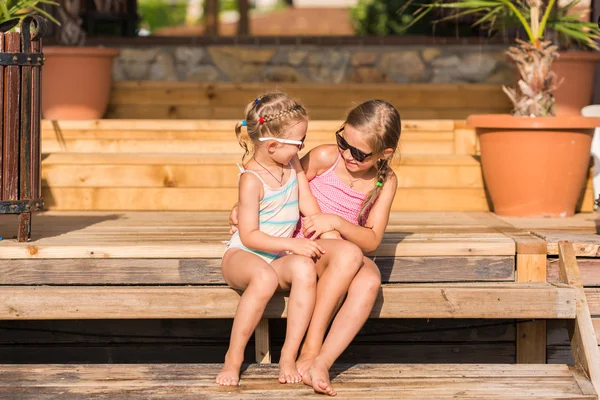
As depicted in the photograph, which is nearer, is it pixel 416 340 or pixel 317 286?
pixel 317 286

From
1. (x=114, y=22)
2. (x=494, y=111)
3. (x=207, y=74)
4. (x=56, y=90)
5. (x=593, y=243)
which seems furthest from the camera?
(x=114, y=22)

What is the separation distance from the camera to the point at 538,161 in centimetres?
476

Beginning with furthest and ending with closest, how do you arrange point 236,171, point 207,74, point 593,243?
point 207,74 < point 236,171 < point 593,243

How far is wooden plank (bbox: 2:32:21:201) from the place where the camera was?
3.78 meters

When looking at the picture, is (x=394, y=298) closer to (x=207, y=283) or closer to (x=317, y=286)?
(x=317, y=286)

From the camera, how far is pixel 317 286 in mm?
3385

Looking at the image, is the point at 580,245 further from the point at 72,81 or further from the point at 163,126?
the point at 72,81

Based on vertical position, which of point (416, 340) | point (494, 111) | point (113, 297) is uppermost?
point (494, 111)

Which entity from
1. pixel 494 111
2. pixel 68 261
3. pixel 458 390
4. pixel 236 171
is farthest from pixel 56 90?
pixel 458 390

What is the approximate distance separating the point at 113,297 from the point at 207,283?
387 mm

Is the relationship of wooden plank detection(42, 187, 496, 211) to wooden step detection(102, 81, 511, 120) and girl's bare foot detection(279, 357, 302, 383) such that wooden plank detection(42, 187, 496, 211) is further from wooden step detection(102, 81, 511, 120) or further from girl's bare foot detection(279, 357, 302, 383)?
girl's bare foot detection(279, 357, 302, 383)

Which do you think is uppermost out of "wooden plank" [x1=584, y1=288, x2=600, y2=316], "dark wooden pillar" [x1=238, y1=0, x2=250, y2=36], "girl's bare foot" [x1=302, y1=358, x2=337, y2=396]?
"dark wooden pillar" [x1=238, y1=0, x2=250, y2=36]

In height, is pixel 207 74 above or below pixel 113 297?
above

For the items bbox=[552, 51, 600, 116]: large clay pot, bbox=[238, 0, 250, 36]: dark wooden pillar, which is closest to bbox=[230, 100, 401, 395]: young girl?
bbox=[552, 51, 600, 116]: large clay pot
